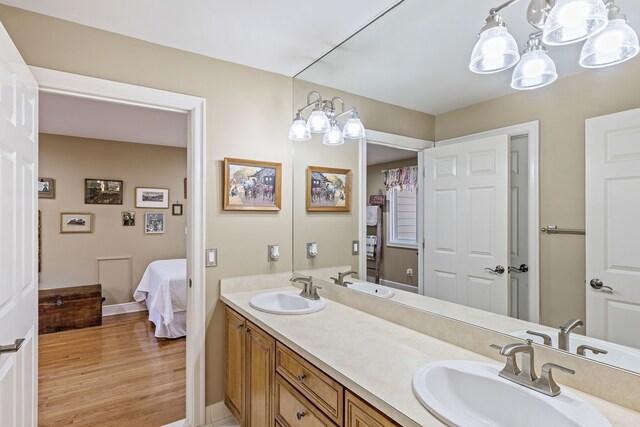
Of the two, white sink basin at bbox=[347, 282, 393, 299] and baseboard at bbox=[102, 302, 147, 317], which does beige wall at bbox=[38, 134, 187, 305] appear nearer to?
baseboard at bbox=[102, 302, 147, 317]

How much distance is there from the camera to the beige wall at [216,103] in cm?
179

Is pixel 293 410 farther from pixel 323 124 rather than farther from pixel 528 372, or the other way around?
pixel 323 124

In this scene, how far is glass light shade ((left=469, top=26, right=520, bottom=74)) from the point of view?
4.03 ft

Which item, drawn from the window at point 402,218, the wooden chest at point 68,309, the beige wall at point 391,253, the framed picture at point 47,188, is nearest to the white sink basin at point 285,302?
the beige wall at point 391,253

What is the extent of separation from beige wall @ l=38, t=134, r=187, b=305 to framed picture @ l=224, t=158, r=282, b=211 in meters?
3.48

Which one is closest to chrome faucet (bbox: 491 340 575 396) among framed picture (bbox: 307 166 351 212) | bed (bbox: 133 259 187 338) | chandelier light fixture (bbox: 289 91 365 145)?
framed picture (bbox: 307 166 351 212)

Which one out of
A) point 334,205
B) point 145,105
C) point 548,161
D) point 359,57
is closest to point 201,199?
point 145,105

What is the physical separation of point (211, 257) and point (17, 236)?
102cm

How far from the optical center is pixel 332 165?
242 centimetres

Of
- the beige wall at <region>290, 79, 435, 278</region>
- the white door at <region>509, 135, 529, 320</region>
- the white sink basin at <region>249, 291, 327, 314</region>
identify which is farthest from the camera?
the white sink basin at <region>249, 291, 327, 314</region>

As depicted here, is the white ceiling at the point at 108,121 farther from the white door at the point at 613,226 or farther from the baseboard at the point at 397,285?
the white door at the point at 613,226

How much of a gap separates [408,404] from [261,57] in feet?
7.13

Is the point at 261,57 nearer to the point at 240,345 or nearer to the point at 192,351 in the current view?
the point at 240,345

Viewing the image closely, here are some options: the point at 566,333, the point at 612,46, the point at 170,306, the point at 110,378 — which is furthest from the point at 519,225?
the point at 170,306
